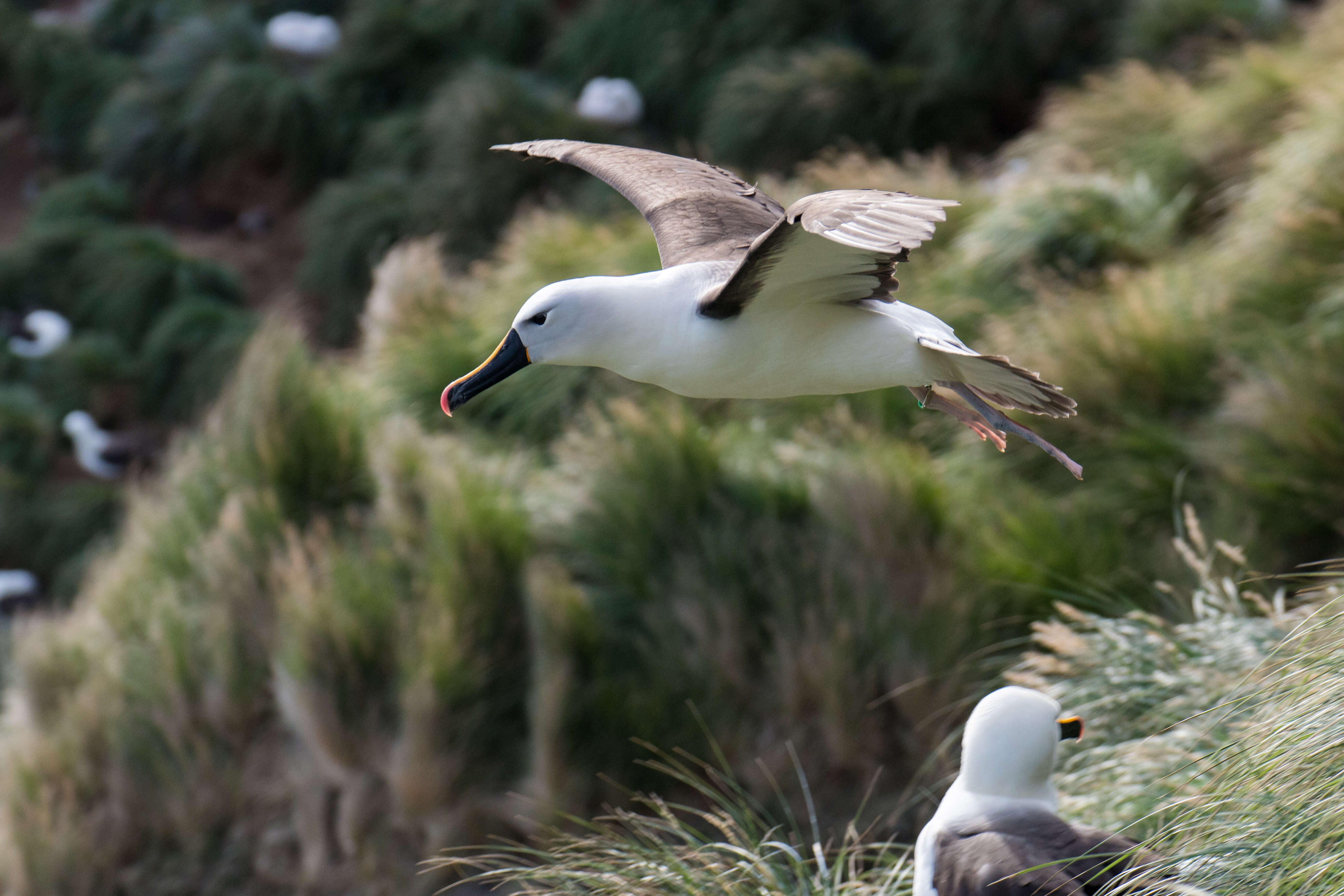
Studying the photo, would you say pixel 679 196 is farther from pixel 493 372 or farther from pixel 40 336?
pixel 40 336

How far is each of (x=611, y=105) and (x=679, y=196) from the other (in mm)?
8415

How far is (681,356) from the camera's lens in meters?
1.90

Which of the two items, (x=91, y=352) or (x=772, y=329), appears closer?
(x=772, y=329)

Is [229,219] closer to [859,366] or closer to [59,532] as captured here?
[59,532]

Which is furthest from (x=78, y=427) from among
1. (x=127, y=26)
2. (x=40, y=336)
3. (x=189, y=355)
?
(x=127, y=26)

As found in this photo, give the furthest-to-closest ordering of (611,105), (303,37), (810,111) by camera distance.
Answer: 1. (303,37)
2. (611,105)
3. (810,111)

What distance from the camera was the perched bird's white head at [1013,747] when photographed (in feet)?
8.92

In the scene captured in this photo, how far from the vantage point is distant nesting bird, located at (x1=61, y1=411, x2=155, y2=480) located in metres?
11.3

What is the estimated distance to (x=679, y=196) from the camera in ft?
8.59

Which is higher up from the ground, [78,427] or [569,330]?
[569,330]

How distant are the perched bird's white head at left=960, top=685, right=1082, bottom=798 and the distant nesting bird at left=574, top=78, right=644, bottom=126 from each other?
331 inches

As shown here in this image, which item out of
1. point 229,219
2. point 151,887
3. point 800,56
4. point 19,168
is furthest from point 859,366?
point 19,168

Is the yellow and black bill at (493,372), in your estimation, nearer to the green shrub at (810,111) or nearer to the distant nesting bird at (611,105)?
the green shrub at (810,111)

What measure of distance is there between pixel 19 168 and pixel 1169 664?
52.2ft
